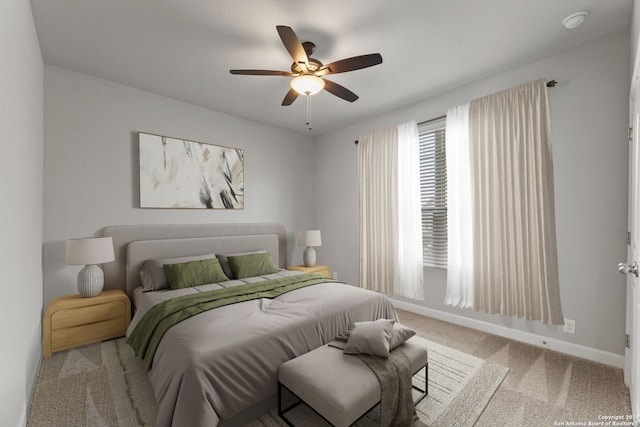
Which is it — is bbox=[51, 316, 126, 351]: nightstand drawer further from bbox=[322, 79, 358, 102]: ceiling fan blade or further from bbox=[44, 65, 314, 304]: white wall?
bbox=[322, 79, 358, 102]: ceiling fan blade

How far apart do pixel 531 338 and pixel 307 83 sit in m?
3.21

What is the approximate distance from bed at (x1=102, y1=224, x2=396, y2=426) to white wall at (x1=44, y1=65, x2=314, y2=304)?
12.6 inches

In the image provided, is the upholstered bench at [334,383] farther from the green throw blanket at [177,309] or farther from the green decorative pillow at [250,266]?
the green decorative pillow at [250,266]

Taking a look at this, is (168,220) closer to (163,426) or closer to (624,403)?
(163,426)

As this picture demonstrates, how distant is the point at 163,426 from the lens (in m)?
1.53

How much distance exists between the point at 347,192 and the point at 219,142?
2.08m

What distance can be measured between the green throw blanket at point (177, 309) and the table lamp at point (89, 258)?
85 cm

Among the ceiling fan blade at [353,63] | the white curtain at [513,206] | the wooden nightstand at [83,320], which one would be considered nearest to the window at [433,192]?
the white curtain at [513,206]

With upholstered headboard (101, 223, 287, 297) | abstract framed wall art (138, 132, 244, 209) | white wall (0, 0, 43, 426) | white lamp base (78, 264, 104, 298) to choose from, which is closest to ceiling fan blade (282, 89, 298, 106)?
abstract framed wall art (138, 132, 244, 209)

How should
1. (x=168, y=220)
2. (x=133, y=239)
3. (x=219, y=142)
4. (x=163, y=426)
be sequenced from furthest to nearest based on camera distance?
(x=219, y=142) < (x=168, y=220) < (x=133, y=239) < (x=163, y=426)

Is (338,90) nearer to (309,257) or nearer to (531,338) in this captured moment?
(309,257)

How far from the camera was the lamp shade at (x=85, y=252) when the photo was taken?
2635 millimetres

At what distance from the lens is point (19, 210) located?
1750 millimetres

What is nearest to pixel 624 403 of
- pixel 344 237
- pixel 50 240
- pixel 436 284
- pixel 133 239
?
pixel 436 284
